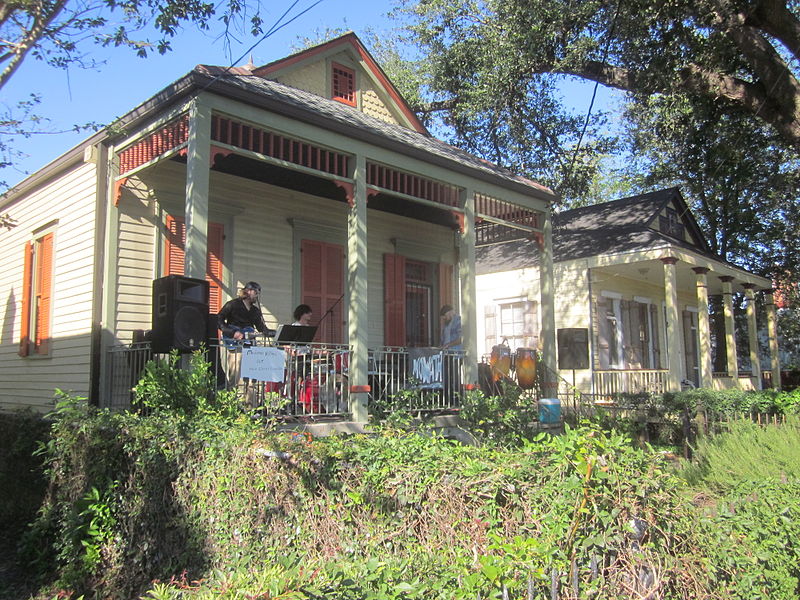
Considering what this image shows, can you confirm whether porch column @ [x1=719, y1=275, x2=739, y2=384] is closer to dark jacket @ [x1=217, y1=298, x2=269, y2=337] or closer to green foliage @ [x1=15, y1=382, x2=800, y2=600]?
dark jacket @ [x1=217, y1=298, x2=269, y2=337]

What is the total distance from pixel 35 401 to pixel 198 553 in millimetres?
6726

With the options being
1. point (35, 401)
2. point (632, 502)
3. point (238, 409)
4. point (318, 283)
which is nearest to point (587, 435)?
point (632, 502)

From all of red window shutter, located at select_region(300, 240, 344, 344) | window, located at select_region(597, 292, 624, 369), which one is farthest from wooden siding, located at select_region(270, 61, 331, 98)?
window, located at select_region(597, 292, 624, 369)

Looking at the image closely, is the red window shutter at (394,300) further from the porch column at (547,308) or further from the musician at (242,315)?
the musician at (242,315)

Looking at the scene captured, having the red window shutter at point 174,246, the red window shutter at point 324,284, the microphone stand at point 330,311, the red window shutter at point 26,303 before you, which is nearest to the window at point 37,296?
the red window shutter at point 26,303

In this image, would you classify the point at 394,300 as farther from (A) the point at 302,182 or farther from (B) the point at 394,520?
(B) the point at 394,520

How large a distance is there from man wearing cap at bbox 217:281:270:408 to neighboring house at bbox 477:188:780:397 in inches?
313

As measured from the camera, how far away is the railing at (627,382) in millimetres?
15000

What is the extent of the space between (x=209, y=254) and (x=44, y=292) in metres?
2.81

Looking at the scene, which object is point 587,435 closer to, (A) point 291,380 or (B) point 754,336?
(A) point 291,380

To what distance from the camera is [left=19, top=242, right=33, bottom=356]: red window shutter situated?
34.0 ft

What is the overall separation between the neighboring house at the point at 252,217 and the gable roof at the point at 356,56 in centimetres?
A: 4

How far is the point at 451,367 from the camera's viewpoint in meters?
10.3

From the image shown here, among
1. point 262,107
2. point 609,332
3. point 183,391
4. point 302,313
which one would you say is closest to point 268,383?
point 183,391
